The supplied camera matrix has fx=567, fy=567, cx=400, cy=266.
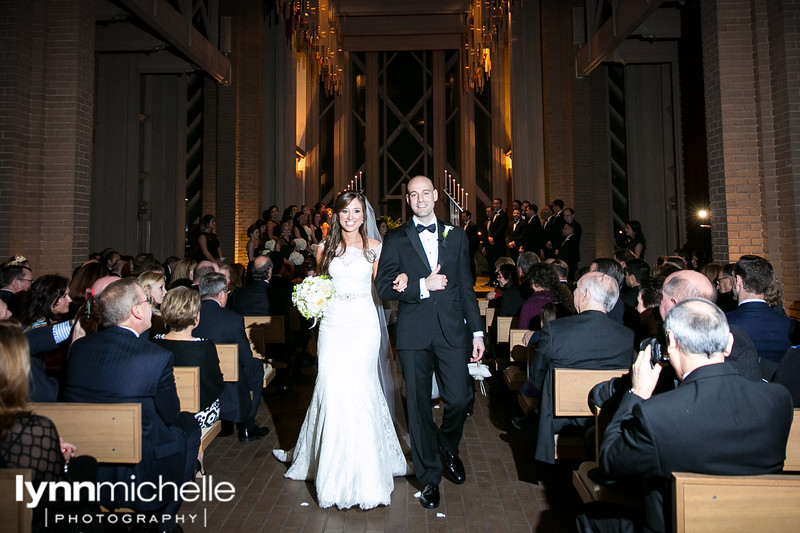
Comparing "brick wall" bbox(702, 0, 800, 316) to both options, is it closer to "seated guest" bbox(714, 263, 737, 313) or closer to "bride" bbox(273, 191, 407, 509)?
"seated guest" bbox(714, 263, 737, 313)

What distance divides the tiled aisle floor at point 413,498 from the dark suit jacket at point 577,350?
16.9 inches

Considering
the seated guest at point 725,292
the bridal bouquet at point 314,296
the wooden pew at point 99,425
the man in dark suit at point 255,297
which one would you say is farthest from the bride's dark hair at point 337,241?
the seated guest at point 725,292

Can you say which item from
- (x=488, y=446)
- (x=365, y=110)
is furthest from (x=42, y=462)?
(x=365, y=110)

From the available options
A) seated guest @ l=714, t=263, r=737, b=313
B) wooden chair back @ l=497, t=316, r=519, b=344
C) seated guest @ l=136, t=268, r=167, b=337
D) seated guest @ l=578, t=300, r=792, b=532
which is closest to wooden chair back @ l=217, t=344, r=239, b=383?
seated guest @ l=136, t=268, r=167, b=337

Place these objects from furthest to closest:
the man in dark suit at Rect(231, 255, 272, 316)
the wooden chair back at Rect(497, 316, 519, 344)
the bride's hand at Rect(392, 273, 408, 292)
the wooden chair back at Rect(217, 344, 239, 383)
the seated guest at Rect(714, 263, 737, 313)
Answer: the man in dark suit at Rect(231, 255, 272, 316), the wooden chair back at Rect(497, 316, 519, 344), the seated guest at Rect(714, 263, 737, 313), the wooden chair back at Rect(217, 344, 239, 383), the bride's hand at Rect(392, 273, 408, 292)

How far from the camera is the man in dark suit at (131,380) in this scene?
9.14 feet

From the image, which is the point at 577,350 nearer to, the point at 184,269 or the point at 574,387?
the point at 574,387

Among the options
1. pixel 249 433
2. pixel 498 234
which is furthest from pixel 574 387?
pixel 498 234

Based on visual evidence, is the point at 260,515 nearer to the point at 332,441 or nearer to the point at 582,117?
the point at 332,441

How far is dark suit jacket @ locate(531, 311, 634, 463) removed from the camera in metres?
3.56

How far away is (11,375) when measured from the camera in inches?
80.5

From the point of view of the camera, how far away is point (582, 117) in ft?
41.7

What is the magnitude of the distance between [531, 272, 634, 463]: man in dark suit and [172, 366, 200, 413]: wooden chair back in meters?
2.16
